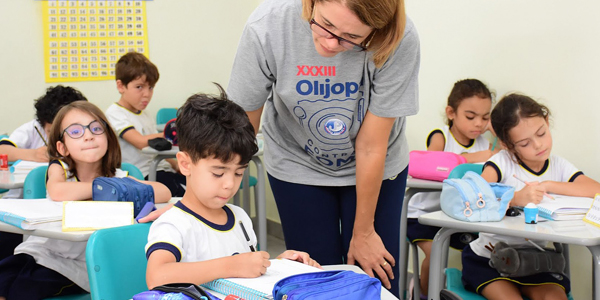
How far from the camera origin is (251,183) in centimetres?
405

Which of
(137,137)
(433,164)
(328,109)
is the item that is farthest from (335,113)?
(137,137)

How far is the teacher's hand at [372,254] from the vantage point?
5.22 feet

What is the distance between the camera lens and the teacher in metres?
1.35

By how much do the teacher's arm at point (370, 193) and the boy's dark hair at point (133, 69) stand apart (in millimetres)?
2438

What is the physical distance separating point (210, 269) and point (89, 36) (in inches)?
134

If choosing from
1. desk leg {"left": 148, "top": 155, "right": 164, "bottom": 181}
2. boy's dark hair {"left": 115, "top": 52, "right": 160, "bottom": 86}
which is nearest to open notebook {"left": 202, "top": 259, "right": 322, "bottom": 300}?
desk leg {"left": 148, "top": 155, "right": 164, "bottom": 181}

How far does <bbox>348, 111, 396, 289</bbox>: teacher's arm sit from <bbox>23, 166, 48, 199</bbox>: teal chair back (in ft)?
4.38

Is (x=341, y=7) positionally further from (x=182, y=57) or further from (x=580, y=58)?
(x=182, y=57)

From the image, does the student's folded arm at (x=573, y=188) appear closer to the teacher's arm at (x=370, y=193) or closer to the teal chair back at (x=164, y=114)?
the teacher's arm at (x=370, y=193)

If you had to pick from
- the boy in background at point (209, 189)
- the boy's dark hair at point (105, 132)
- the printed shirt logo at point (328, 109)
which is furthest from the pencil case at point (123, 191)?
the printed shirt logo at point (328, 109)

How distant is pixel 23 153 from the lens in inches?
117

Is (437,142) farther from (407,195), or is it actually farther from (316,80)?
(316,80)

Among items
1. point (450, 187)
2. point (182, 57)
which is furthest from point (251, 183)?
point (450, 187)

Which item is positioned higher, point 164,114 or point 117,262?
point 164,114
